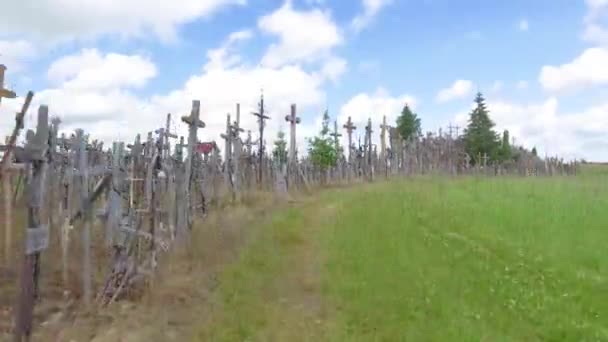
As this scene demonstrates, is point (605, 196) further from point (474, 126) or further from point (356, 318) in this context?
point (474, 126)

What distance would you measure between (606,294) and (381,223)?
19.4 ft

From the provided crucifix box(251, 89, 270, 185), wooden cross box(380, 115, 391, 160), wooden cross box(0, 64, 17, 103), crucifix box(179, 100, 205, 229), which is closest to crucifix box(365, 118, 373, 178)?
wooden cross box(380, 115, 391, 160)

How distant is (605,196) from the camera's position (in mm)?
21531

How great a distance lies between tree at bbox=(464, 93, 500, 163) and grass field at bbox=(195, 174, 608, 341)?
106ft

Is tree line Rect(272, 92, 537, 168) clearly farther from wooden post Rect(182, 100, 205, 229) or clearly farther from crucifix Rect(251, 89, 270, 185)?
wooden post Rect(182, 100, 205, 229)

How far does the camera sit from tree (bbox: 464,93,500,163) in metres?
49.0

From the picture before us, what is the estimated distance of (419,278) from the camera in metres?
10.5

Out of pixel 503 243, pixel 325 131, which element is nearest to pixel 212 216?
pixel 503 243

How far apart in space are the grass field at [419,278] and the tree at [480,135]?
32.4 m

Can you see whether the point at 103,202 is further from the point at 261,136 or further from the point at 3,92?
the point at 261,136

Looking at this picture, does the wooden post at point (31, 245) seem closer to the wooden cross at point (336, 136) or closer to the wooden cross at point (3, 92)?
the wooden cross at point (3, 92)

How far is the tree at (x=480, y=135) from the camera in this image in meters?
49.0

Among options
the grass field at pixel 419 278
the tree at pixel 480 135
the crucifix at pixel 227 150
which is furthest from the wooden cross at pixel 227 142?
the tree at pixel 480 135

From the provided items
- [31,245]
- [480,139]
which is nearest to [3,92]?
[31,245]
